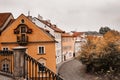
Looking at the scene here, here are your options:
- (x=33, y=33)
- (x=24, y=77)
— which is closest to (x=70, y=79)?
(x=33, y=33)

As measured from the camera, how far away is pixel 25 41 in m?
36.6

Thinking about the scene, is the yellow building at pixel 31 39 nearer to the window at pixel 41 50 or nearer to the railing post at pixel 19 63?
the window at pixel 41 50

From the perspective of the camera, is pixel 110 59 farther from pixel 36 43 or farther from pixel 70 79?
pixel 36 43

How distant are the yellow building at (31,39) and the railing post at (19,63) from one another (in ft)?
→ 80.5

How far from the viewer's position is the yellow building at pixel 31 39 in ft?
118

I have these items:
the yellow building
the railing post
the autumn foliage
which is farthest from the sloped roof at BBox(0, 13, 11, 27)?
the railing post

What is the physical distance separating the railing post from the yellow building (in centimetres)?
2455

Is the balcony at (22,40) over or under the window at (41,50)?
over

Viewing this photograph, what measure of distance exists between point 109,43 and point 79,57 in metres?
5.69

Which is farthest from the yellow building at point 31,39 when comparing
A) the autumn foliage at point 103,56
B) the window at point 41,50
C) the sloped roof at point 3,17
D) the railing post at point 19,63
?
the railing post at point 19,63

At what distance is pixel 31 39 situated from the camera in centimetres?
3672

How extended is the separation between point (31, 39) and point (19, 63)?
25959 mm

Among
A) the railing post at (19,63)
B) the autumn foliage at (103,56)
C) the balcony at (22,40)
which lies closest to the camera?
the railing post at (19,63)

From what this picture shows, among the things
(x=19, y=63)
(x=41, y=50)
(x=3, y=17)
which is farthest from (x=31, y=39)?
(x=19, y=63)
